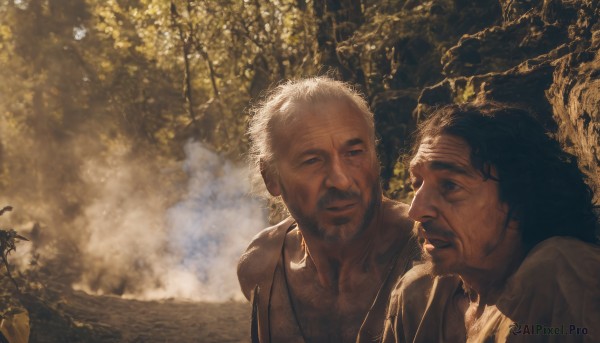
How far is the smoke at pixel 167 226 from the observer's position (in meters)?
19.9

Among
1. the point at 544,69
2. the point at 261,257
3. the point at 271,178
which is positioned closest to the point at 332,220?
the point at 271,178

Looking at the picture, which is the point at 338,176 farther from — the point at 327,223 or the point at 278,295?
the point at 278,295

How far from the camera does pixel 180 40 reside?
55.6 feet

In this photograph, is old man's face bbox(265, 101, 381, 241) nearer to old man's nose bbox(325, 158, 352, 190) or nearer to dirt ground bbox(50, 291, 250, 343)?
old man's nose bbox(325, 158, 352, 190)

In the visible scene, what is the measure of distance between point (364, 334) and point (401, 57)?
4.38m

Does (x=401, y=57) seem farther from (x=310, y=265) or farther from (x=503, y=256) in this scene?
(x=503, y=256)

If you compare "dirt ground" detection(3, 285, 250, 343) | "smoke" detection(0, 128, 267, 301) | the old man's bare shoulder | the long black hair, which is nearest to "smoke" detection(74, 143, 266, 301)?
"smoke" detection(0, 128, 267, 301)

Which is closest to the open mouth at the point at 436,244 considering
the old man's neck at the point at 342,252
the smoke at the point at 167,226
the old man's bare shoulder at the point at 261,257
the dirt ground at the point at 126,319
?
the old man's neck at the point at 342,252

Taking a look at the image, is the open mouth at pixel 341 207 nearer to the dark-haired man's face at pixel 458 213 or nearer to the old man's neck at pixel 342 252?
the old man's neck at pixel 342 252

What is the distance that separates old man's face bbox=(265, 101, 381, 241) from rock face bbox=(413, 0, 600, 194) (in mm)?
1155

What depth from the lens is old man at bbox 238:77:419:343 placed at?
4.03m

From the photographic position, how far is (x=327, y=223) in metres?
4.11

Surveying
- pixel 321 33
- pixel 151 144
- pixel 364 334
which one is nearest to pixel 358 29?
pixel 321 33

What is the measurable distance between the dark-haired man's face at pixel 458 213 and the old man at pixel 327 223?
1.14 meters
